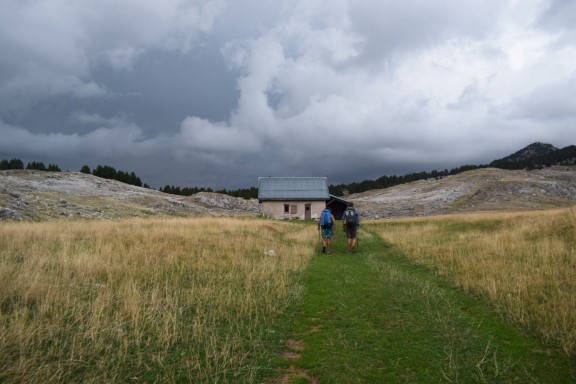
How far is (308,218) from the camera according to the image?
2044 inches

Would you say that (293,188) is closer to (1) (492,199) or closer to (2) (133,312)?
(1) (492,199)

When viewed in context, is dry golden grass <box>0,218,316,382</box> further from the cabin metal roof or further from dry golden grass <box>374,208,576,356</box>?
the cabin metal roof

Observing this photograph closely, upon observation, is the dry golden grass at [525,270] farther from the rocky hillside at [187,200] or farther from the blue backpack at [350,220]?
the rocky hillside at [187,200]

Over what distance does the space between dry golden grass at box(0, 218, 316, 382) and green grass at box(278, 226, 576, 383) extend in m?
0.81

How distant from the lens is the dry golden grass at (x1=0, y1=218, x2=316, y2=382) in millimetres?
4945

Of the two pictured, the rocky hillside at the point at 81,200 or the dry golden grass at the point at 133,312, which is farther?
the rocky hillside at the point at 81,200

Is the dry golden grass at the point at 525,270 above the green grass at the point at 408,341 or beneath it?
above

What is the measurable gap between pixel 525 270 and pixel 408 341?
19.7 ft

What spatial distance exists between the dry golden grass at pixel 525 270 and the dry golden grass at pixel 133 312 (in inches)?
178

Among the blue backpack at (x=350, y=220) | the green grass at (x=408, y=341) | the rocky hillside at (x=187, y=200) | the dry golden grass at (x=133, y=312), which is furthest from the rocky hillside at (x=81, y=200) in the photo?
the green grass at (x=408, y=341)

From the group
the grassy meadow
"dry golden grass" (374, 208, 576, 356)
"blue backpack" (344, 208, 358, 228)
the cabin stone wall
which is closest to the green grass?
the grassy meadow

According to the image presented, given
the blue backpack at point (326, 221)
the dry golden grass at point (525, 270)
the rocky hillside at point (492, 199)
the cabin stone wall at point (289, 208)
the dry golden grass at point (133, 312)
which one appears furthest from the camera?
the rocky hillside at point (492, 199)

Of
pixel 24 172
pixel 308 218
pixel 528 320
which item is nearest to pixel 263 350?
pixel 528 320

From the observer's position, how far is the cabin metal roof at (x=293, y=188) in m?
51.8
